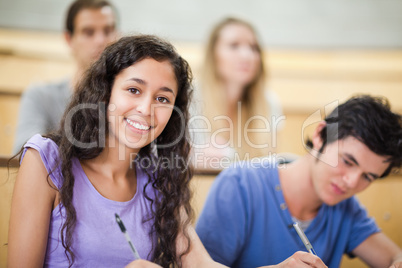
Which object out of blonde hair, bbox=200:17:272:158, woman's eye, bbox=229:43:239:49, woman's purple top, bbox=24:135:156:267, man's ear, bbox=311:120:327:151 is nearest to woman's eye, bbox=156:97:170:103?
woman's purple top, bbox=24:135:156:267

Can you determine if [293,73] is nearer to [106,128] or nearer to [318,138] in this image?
[318,138]

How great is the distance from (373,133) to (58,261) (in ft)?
2.37

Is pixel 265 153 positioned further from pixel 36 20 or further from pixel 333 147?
pixel 36 20

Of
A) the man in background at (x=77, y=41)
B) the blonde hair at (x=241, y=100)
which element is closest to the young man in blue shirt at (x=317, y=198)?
the blonde hair at (x=241, y=100)

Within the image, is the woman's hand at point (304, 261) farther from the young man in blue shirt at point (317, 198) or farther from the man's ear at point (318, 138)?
the man's ear at point (318, 138)

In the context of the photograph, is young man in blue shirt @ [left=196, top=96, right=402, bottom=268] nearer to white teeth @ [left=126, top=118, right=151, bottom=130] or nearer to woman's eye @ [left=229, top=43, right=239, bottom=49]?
white teeth @ [left=126, top=118, right=151, bottom=130]

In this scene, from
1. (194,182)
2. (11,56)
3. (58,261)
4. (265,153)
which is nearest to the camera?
(58,261)

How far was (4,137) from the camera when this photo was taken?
1.84 m

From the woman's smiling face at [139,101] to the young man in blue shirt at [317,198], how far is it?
0.87 ft

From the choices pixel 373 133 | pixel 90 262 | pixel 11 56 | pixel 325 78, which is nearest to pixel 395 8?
pixel 325 78

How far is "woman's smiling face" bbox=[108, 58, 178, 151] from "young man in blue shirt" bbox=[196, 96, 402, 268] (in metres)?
0.27

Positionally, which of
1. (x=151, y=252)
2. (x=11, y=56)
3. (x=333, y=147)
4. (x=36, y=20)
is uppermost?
(x=36, y=20)

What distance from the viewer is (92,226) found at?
0.84m

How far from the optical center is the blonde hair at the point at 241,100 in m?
1.77
